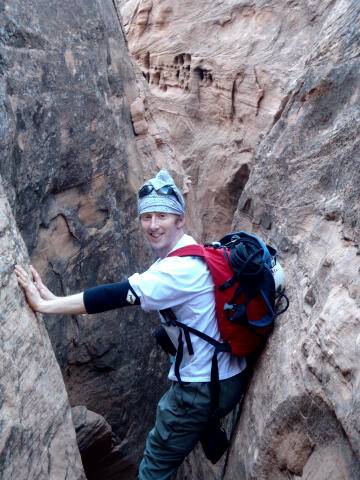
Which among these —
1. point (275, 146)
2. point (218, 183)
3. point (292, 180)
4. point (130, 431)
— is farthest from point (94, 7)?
point (218, 183)

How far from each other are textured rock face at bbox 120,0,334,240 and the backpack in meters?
5.03

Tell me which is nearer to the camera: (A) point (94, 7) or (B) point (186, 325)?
(B) point (186, 325)

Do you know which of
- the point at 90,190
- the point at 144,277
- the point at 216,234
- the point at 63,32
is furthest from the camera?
the point at 216,234

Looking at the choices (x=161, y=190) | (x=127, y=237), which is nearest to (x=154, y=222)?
(x=161, y=190)

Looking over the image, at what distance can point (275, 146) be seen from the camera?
3.76m

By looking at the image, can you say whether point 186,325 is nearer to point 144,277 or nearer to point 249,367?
point 144,277

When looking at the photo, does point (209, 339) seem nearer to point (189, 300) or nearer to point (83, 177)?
point (189, 300)

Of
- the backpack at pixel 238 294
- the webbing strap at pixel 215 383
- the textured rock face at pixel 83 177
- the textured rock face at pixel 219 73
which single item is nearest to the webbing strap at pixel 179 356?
the backpack at pixel 238 294

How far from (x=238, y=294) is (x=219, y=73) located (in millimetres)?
7117

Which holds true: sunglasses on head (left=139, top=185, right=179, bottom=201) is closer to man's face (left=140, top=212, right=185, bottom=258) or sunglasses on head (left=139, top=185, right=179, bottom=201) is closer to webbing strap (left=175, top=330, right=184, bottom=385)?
man's face (left=140, top=212, right=185, bottom=258)

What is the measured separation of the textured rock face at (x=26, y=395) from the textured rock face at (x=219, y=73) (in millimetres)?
5422

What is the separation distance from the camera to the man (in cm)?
251

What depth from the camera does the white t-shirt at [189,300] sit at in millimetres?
2539

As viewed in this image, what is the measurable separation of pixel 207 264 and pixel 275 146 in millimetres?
1464
